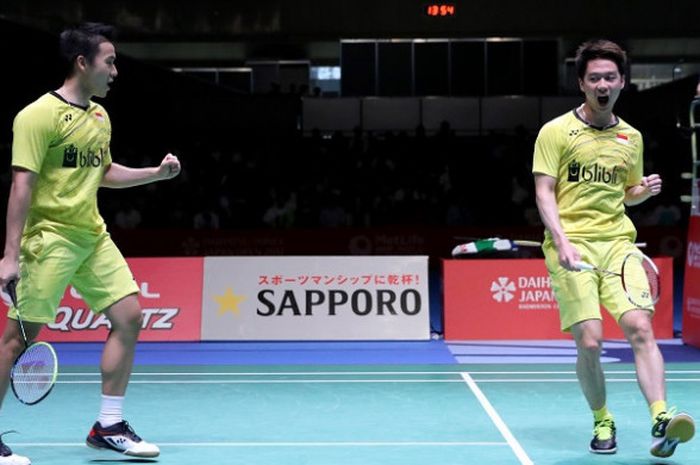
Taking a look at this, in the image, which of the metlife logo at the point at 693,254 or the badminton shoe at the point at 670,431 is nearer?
the badminton shoe at the point at 670,431

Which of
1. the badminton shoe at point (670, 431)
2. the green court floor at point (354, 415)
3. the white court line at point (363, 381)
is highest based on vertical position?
the badminton shoe at point (670, 431)

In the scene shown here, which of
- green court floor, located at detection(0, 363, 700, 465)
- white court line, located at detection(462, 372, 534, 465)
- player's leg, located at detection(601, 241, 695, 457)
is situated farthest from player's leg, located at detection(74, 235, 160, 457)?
player's leg, located at detection(601, 241, 695, 457)

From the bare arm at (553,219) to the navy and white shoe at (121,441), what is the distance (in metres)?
1.99

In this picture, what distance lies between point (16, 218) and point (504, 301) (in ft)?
19.9

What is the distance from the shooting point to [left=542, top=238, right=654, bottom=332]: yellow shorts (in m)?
5.55

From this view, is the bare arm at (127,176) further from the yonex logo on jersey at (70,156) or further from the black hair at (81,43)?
the black hair at (81,43)

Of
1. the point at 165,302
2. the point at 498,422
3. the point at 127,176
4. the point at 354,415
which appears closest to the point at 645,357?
the point at 498,422

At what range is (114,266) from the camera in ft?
18.1

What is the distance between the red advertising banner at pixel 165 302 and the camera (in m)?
10.5

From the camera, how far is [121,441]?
5527mm

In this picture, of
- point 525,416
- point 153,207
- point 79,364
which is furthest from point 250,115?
point 525,416

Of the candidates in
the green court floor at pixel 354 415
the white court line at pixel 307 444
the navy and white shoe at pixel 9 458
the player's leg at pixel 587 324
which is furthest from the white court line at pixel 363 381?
the navy and white shoe at pixel 9 458

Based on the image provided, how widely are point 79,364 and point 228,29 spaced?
18.1 m

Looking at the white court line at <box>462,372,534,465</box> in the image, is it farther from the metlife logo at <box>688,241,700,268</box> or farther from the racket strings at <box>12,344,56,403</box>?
the metlife logo at <box>688,241,700,268</box>
